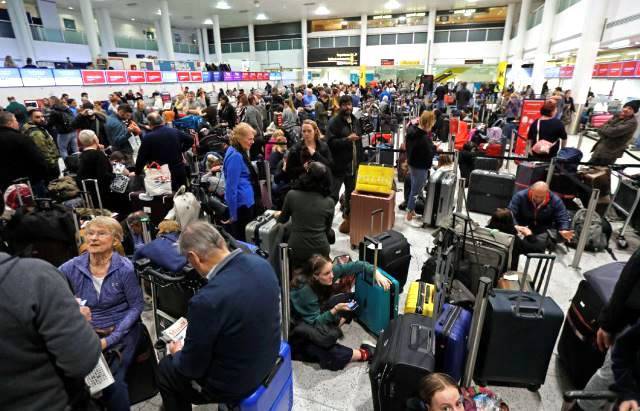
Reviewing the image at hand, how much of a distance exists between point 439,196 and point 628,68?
1233 centimetres

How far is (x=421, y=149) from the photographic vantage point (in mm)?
4914

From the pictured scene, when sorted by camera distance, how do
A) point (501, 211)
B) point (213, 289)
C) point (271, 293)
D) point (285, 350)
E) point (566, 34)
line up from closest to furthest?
point (213, 289) < point (271, 293) < point (285, 350) < point (501, 211) < point (566, 34)

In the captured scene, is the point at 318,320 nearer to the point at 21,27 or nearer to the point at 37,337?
the point at 37,337

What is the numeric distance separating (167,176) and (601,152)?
6714 millimetres

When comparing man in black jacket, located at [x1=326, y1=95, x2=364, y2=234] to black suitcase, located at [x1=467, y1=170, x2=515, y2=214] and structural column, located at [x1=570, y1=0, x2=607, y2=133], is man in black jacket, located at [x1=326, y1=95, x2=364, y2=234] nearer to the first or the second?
black suitcase, located at [x1=467, y1=170, x2=515, y2=214]

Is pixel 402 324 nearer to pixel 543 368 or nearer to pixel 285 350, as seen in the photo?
pixel 285 350

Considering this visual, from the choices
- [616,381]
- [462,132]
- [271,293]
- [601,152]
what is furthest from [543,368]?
[462,132]

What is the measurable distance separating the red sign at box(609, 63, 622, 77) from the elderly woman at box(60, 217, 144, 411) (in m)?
16.9

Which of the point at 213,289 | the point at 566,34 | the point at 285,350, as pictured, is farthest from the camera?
the point at 566,34

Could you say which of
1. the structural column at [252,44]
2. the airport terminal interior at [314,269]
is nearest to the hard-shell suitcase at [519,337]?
the airport terminal interior at [314,269]

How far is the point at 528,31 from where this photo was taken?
20.2 metres

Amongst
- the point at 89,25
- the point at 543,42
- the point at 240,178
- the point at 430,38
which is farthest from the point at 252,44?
the point at 240,178

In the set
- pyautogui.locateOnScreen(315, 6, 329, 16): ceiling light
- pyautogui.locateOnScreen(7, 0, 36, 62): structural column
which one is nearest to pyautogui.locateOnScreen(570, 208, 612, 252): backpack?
pyautogui.locateOnScreen(315, 6, 329, 16): ceiling light

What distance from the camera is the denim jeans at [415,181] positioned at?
5125 mm
